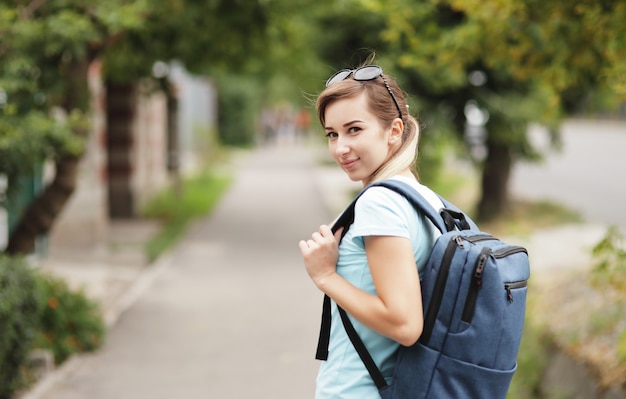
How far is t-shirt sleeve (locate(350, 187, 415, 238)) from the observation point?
208 cm

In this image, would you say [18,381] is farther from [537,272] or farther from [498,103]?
[498,103]

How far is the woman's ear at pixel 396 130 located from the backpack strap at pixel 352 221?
0.18 metres

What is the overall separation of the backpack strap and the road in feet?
29.1

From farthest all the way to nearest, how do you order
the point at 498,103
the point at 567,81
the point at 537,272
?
1. the point at 498,103
2. the point at 537,272
3. the point at 567,81

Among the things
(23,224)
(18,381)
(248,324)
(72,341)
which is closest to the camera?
(18,381)

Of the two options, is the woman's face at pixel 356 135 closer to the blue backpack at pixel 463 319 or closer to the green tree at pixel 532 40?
the blue backpack at pixel 463 319

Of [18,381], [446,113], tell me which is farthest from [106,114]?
[18,381]

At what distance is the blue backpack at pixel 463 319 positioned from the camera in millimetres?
2088

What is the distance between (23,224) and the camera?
753cm

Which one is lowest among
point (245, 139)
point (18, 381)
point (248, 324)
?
point (245, 139)

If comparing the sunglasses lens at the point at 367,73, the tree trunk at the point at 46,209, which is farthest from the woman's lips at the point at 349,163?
the tree trunk at the point at 46,209

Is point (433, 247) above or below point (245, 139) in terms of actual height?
above

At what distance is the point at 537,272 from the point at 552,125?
489cm

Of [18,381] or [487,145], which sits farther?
[487,145]
